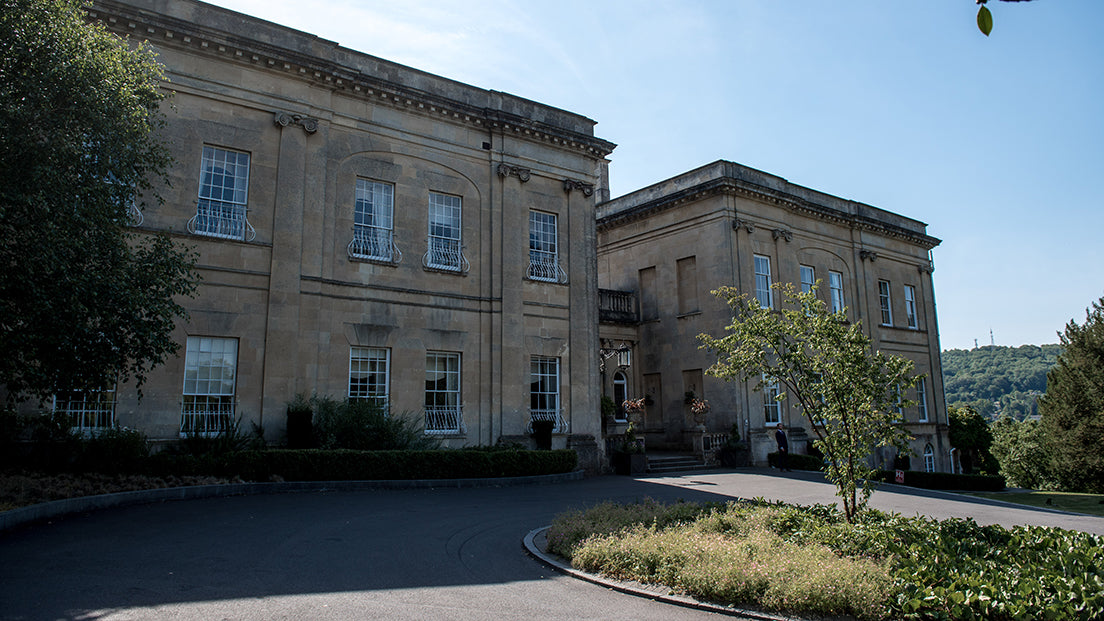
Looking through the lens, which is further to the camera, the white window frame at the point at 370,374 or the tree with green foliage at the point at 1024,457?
the tree with green foliage at the point at 1024,457

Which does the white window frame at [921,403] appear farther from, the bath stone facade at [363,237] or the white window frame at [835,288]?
the bath stone facade at [363,237]

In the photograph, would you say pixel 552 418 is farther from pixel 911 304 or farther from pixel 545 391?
pixel 911 304

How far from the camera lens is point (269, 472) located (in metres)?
14.6

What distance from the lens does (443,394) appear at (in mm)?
19672

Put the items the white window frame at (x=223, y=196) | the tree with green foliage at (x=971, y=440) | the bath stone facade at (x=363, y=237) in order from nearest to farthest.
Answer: the bath stone facade at (x=363, y=237) → the white window frame at (x=223, y=196) → the tree with green foliage at (x=971, y=440)

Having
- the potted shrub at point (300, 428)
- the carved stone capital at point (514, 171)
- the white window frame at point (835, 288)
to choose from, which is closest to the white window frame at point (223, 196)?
the potted shrub at point (300, 428)

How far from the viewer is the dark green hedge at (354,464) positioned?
14039mm

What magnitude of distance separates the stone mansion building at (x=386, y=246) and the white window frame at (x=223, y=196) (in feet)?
0.12

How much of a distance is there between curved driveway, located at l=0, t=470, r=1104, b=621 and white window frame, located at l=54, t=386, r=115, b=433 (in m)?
4.14

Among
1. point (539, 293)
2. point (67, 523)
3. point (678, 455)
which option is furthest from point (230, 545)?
point (678, 455)

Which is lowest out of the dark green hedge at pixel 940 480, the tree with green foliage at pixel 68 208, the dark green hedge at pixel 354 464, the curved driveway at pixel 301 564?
the dark green hedge at pixel 940 480

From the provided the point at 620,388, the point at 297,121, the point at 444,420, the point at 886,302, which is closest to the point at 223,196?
the point at 297,121

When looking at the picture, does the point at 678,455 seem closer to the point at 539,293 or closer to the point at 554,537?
the point at 539,293

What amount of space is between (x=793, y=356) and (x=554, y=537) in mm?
4308
